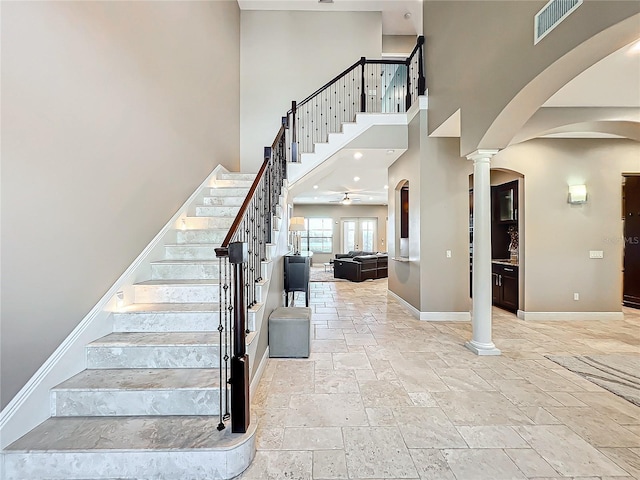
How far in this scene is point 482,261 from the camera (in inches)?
Answer: 144

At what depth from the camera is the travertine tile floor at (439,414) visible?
1831 mm

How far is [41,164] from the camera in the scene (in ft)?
6.37

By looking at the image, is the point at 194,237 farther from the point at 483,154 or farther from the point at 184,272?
the point at 483,154

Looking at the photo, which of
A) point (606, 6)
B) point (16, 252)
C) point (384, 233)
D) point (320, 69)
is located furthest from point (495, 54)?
point (384, 233)

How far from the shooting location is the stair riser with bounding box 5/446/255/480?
164cm

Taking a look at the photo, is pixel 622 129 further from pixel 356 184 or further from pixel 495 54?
pixel 356 184

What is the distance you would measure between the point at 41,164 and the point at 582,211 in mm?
6924

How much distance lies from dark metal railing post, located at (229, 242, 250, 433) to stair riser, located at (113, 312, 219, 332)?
0.73 meters

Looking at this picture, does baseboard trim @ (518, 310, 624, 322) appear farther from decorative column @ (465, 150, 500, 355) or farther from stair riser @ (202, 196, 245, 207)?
stair riser @ (202, 196, 245, 207)

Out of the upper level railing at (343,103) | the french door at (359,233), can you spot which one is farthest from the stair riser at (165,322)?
the french door at (359,233)

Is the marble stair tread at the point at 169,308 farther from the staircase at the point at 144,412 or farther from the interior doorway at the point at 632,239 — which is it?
the interior doorway at the point at 632,239

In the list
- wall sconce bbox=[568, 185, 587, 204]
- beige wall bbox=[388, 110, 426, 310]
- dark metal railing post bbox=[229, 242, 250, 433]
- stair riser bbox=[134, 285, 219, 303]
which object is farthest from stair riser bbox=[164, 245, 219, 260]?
wall sconce bbox=[568, 185, 587, 204]

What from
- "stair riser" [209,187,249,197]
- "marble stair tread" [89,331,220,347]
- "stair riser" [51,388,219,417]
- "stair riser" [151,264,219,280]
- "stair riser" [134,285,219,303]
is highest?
"stair riser" [209,187,249,197]

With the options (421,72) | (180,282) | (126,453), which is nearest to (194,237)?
(180,282)
